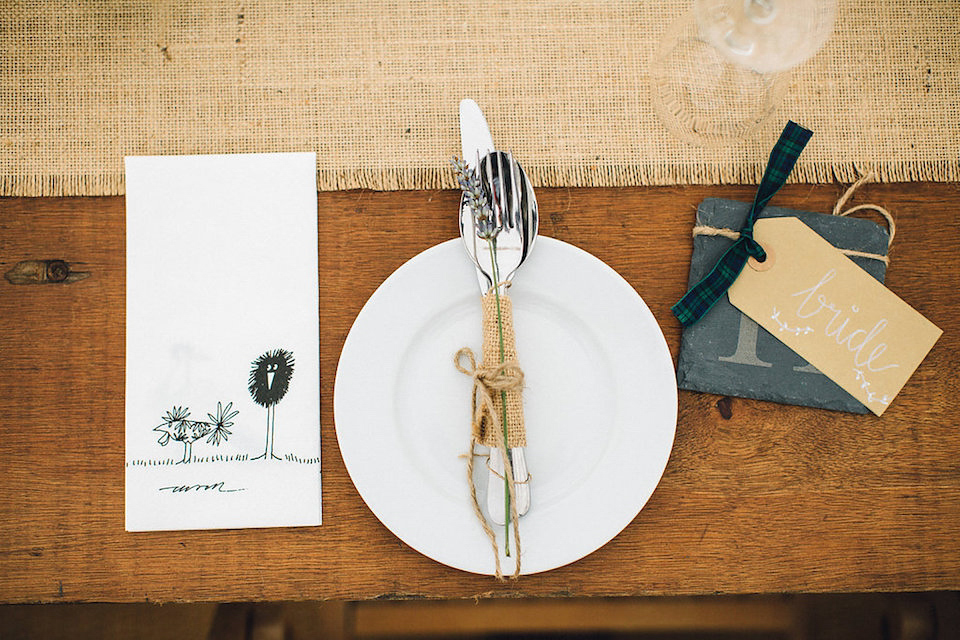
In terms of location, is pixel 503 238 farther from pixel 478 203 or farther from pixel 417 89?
pixel 417 89

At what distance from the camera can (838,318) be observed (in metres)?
0.52

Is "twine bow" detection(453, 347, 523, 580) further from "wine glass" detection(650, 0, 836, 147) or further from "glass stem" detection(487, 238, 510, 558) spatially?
"wine glass" detection(650, 0, 836, 147)

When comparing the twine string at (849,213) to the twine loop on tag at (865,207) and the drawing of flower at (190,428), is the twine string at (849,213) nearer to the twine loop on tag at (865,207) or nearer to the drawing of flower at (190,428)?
the twine loop on tag at (865,207)

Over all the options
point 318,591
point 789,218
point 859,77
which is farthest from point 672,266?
point 318,591

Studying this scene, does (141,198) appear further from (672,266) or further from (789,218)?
(789,218)

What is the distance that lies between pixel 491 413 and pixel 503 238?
148 mm

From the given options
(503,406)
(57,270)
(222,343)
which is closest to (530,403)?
(503,406)

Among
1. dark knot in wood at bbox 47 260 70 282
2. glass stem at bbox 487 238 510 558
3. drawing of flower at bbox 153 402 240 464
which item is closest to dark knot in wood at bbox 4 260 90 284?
dark knot in wood at bbox 47 260 70 282

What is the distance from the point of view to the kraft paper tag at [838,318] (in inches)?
20.6

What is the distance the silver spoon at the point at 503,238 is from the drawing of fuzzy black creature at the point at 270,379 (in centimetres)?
20

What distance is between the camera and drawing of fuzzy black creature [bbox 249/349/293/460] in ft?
1.71

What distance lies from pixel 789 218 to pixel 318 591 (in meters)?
Answer: 0.55

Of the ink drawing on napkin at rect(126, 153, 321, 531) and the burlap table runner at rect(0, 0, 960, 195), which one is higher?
the burlap table runner at rect(0, 0, 960, 195)

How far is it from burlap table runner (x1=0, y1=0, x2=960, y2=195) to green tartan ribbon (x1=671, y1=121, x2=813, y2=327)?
0.03 meters
